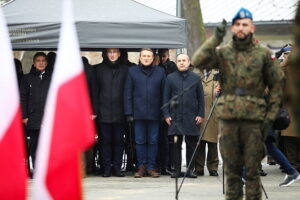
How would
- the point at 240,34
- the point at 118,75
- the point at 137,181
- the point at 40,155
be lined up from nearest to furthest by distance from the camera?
1. the point at 40,155
2. the point at 240,34
3. the point at 137,181
4. the point at 118,75

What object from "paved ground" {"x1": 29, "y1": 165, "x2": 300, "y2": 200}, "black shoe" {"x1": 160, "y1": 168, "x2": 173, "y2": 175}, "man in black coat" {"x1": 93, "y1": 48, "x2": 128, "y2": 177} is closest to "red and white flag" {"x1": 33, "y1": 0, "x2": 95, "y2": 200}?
"paved ground" {"x1": 29, "y1": 165, "x2": 300, "y2": 200}

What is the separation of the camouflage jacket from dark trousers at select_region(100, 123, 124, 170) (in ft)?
21.2

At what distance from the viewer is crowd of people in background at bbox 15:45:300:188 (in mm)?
15180

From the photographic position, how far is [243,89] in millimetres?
9109

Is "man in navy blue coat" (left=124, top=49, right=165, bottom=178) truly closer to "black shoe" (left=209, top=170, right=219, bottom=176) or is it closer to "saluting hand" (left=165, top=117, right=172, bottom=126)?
"saluting hand" (left=165, top=117, right=172, bottom=126)

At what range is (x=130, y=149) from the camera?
54.0ft

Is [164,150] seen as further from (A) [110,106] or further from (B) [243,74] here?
(B) [243,74]

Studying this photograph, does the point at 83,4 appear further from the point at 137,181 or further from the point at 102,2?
the point at 137,181

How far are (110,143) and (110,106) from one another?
2.16 ft

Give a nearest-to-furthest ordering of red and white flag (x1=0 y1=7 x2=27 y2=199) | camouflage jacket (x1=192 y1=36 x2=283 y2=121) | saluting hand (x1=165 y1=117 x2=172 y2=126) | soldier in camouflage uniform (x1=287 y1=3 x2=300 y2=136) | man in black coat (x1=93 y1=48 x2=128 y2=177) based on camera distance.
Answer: soldier in camouflage uniform (x1=287 y1=3 x2=300 y2=136) → red and white flag (x1=0 y1=7 x2=27 y2=199) → camouflage jacket (x1=192 y1=36 x2=283 y2=121) → saluting hand (x1=165 y1=117 x2=172 y2=126) → man in black coat (x1=93 y1=48 x2=128 y2=177)

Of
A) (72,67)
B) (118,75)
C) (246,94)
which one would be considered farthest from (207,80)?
(72,67)

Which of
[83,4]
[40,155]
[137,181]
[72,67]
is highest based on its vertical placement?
[83,4]

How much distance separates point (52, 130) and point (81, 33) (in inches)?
359

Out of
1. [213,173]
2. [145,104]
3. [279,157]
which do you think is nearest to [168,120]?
[145,104]
